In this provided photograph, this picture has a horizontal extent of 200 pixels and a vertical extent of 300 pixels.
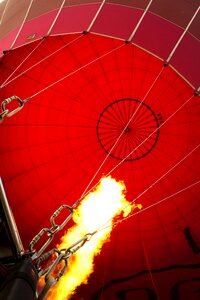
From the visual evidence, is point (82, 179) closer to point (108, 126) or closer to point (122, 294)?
point (108, 126)

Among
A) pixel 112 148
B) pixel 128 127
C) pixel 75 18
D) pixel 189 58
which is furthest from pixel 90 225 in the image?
pixel 75 18

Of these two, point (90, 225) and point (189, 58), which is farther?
point (90, 225)

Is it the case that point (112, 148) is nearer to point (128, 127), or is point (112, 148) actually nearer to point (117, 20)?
point (128, 127)

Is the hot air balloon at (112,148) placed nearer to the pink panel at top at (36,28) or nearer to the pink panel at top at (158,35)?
the pink panel at top at (36,28)

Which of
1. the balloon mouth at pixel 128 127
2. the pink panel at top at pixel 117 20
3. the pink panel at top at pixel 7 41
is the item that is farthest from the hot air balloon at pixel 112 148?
the pink panel at top at pixel 117 20

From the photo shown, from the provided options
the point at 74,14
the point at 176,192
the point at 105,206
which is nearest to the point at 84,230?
the point at 105,206
